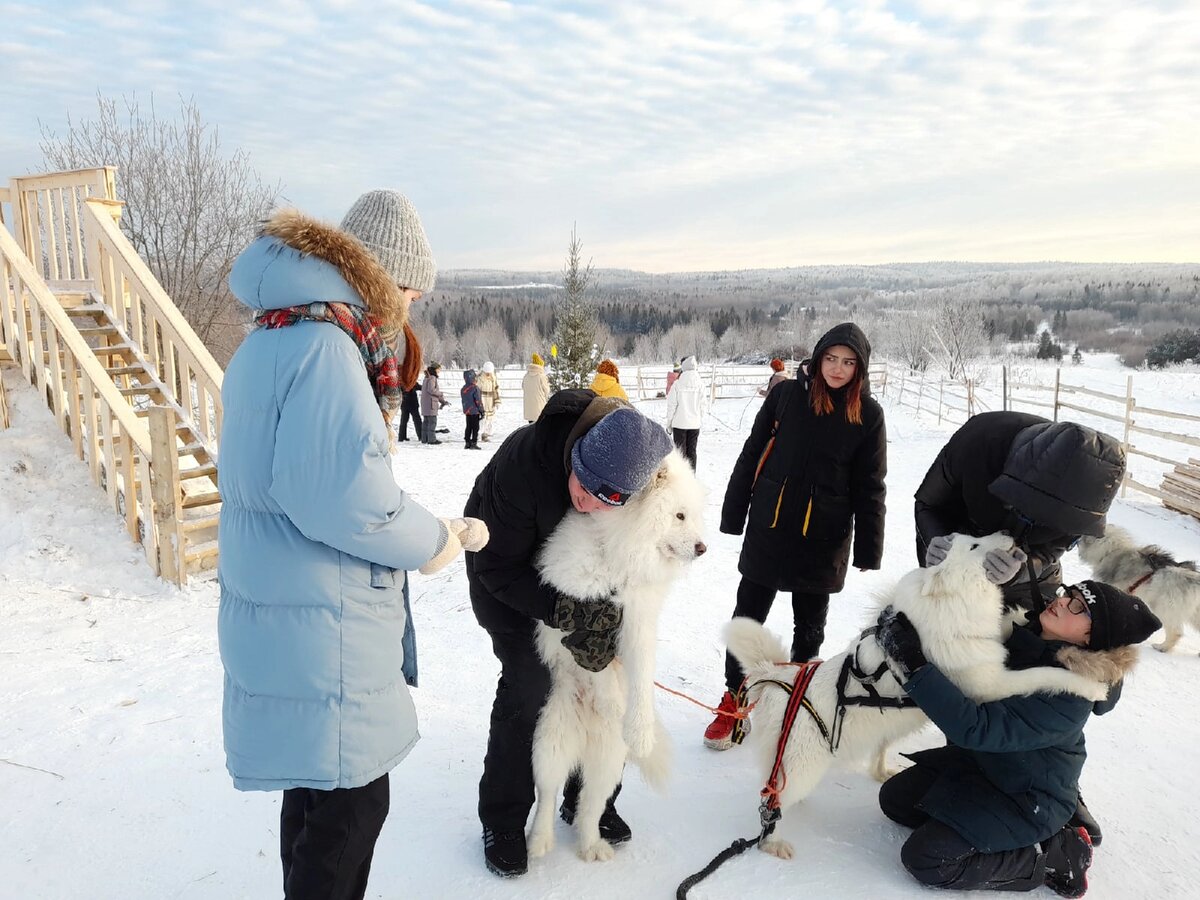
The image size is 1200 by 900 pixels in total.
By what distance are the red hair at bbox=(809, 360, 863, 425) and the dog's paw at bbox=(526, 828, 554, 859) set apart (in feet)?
6.78

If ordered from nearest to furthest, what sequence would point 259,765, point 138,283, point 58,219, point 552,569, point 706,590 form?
point 259,765
point 552,569
point 706,590
point 138,283
point 58,219

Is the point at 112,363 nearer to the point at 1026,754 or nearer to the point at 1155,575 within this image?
the point at 1026,754

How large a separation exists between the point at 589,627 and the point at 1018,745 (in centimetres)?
147

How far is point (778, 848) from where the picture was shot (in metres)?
2.46

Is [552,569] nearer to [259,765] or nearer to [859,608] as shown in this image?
[259,765]

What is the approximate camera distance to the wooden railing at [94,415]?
494cm

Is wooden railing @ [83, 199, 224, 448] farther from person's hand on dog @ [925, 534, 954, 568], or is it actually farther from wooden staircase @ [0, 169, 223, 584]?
person's hand on dog @ [925, 534, 954, 568]

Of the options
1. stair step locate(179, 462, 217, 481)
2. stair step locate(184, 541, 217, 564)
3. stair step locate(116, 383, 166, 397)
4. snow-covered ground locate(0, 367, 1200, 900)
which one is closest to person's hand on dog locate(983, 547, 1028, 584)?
snow-covered ground locate(0, 367, 1200, 900)

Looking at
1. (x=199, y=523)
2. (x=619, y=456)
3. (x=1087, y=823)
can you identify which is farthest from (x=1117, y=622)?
(x=199, y=523)

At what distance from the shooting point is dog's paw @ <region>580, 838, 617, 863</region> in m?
2.41

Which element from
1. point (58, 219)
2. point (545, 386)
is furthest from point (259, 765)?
point (545, 386)

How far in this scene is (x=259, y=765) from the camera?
1573mm

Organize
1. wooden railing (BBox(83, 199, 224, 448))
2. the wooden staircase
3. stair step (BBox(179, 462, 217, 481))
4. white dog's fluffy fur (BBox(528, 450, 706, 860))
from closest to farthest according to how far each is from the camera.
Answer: white dog's fluffy fur (BBox(528, 450, 706, 860)) → the wooden staircase → stair step (BBox(179, 462, 217, 481)) → wooden railing (BBox(83, 199, 224, 448))

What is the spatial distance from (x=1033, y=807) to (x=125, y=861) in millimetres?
3100
